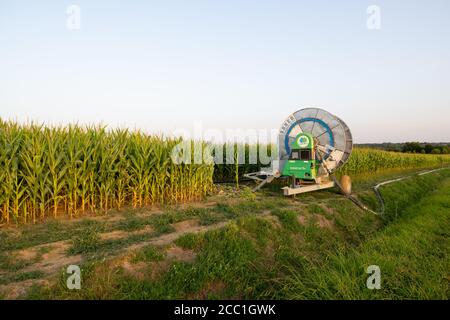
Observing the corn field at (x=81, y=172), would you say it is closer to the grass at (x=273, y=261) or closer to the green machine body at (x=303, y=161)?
the grass at (x=273, y=261)

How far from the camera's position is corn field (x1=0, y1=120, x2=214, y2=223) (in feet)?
22.9

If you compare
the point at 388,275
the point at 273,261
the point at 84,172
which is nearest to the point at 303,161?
the point at 273,261

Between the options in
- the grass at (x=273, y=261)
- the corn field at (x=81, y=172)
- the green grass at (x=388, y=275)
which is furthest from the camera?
the corn field at (x=81, y=172)

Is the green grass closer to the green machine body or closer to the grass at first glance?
the grass

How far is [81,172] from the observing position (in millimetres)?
7965

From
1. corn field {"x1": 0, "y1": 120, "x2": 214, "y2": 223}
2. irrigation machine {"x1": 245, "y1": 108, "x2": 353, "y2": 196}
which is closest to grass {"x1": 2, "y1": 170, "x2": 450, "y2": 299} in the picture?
corn field {"x1": 0, "y1": 120, "x2": 214, "y2": 223}

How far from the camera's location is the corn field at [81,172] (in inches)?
275

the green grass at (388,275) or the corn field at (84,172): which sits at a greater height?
the corn field at (84,172)

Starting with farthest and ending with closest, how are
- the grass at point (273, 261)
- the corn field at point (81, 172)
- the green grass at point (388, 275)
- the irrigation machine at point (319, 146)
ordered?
the irrigation machine at point (319, 146) < the corn field at point (81, 172) < the grass at point (273, 261) < the green grass at point (388, 275)

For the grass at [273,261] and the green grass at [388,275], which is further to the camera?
the grass at [273,261]

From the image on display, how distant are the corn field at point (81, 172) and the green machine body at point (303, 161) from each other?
387 cm

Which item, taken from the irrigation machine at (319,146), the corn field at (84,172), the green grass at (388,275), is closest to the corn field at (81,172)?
the corn field at (84,172)
